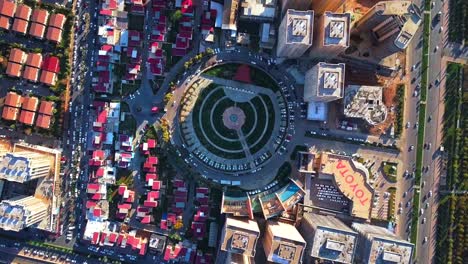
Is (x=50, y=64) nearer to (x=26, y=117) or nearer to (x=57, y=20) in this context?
(x=57, y=20)

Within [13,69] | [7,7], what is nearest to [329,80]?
[13,69]

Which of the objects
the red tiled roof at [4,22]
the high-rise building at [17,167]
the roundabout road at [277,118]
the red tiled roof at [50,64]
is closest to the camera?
the high-rise building at [17,167]

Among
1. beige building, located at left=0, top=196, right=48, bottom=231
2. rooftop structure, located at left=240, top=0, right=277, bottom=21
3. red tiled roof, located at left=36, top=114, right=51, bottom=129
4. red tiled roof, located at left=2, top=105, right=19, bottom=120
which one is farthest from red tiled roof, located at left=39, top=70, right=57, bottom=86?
rooftop structure, located at left=240, top=0, right=277, bottom=21

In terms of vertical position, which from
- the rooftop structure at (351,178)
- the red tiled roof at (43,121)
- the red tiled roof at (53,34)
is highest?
the red tiled roof at (53,34)

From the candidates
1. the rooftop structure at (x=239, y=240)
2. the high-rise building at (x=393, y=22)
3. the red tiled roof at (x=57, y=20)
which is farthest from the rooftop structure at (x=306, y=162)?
the red tiled roof at (x=57, y=20)

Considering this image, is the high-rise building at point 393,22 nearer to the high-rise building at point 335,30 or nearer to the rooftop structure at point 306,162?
the high-rise building at point 335,30

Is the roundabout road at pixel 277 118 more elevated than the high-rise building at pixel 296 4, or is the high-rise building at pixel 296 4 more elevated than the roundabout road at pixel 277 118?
the high-rise building at pixel 296 4
